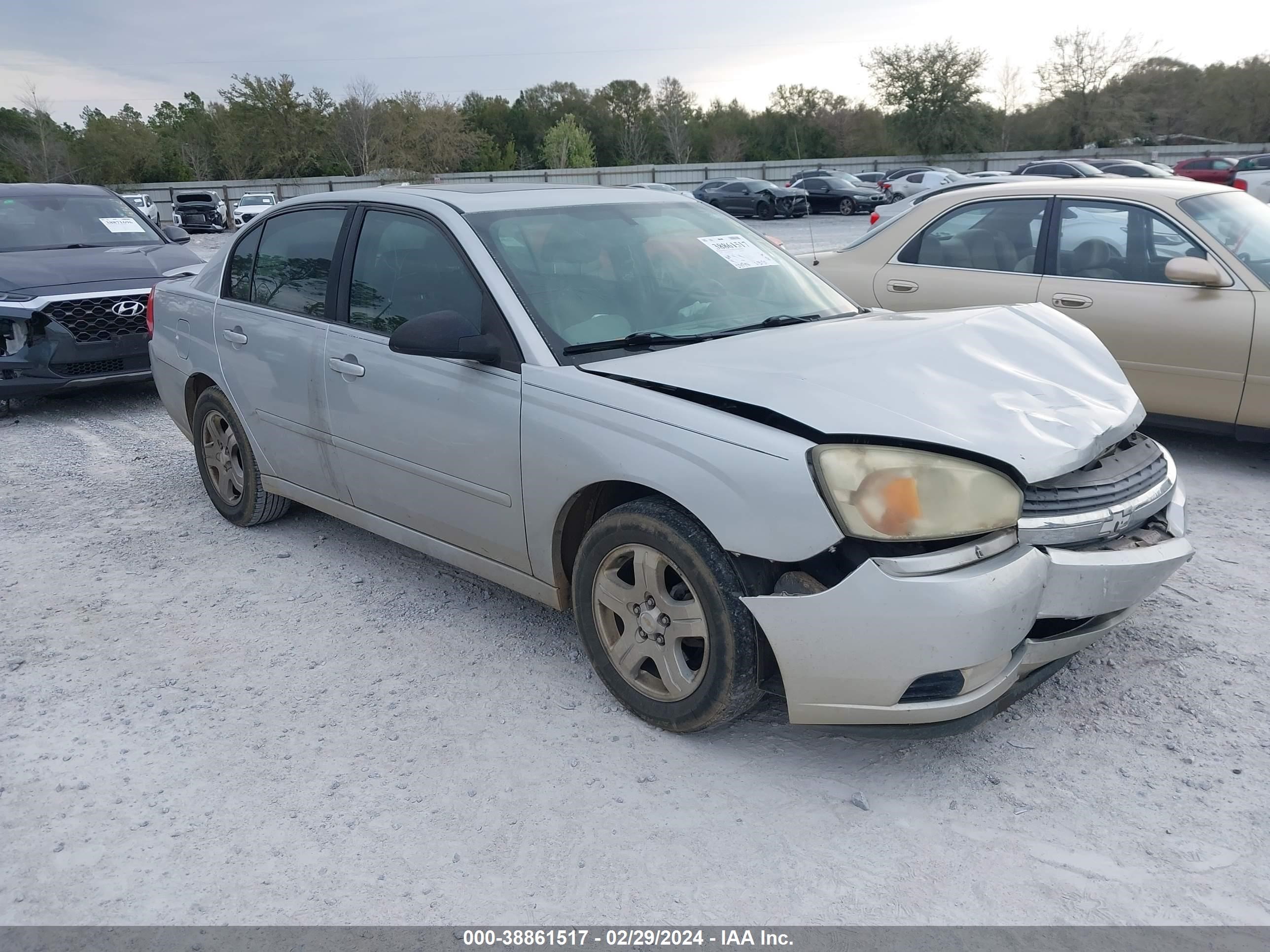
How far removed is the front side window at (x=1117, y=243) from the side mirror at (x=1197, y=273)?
0.55 feet

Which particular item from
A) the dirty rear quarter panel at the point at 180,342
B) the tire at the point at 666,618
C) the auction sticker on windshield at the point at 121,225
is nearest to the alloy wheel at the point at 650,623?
the tire at the point at 666,618

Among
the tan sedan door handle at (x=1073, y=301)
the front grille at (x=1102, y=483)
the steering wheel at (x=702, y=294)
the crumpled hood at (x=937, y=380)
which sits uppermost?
the steering wheel at (x=702, y=294)

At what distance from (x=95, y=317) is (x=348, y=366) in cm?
475

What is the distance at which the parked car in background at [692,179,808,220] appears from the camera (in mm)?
35062

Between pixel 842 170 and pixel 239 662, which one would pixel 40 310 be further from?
pixel 842 170

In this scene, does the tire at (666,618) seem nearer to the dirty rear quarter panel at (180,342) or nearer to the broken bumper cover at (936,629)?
the broken bumper cover at (936,629)

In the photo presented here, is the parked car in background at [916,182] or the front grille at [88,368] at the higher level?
the parked car in background at [916,182]

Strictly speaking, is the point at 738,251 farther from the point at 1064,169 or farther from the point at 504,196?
the point at 1064,169

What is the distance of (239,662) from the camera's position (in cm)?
375

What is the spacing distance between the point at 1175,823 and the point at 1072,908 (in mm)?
498

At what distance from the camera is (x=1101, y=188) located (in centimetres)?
582

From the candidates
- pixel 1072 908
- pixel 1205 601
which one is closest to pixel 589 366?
pixel 1072 908

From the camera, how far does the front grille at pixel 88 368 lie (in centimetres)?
757

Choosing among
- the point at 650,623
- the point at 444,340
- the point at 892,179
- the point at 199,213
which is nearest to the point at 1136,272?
the point at 650,623
